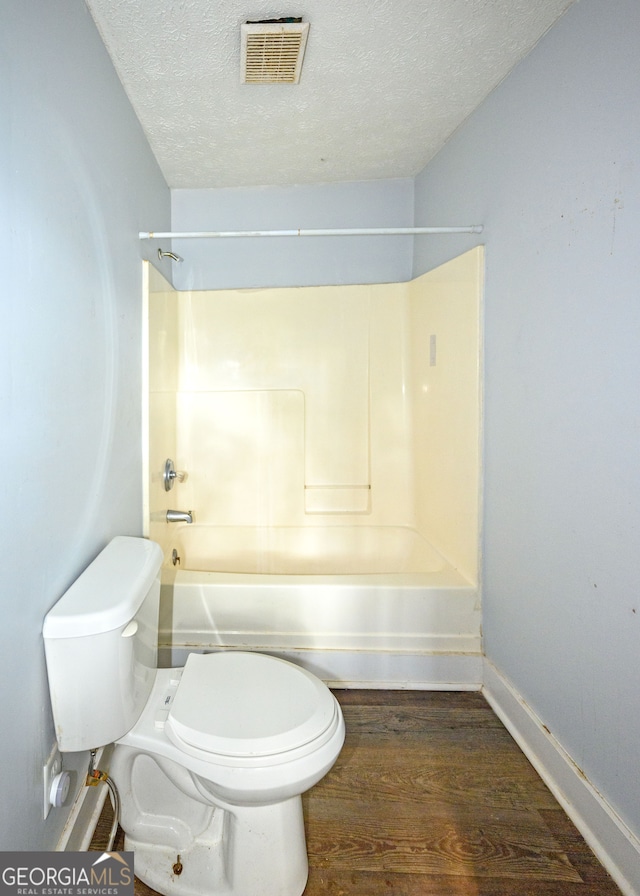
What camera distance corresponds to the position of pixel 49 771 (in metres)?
1.06

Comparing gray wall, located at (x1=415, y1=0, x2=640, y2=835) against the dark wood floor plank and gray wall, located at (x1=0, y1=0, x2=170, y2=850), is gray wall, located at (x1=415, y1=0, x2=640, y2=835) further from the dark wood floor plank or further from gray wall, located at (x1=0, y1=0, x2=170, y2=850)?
gray wall, located at (x1=0, y1=0, x2=170, y2=850)

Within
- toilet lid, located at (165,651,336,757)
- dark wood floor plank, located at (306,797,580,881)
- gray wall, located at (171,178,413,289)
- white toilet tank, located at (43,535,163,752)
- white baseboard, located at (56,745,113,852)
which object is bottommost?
dark wood floor plank, located at (306,797,580,881)

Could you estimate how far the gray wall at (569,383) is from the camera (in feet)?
3.61

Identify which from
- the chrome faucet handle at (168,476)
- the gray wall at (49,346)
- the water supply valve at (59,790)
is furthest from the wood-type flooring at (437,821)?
the chrome faucet handle at (168,476)

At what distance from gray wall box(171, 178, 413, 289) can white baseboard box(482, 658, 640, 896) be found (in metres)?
2.05

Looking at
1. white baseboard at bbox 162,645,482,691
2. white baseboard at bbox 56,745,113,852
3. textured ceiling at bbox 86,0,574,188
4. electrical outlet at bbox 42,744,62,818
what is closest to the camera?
electrical outlet at bbox 42,744,62,818

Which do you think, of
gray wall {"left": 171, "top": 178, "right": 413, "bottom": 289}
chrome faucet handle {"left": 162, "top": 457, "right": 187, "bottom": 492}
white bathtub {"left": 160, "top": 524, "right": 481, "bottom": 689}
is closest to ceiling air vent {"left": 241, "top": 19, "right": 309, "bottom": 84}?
gray wall {"left": 171, "top": 178, "right": 413, "bottom": 289}

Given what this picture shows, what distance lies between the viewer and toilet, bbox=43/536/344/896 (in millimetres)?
1008

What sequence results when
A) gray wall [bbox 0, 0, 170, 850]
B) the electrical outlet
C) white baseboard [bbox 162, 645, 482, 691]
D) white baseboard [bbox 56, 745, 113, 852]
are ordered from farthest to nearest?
1. white baseboard [bbox 162, 645, 482, 691]
2. white baseboard [bbox 56, 745, 113, 852]
3. the electrical outlet
4. gray wall [bbox 0, 0, 170, 850]

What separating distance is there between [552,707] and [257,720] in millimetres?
Result: 904

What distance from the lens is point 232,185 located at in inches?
97.3

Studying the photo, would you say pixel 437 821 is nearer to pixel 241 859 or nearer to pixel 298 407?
pixel 241 859

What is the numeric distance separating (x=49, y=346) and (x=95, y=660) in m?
0.70

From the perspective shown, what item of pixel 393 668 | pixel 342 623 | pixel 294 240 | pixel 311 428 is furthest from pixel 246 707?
pixel 294 240
